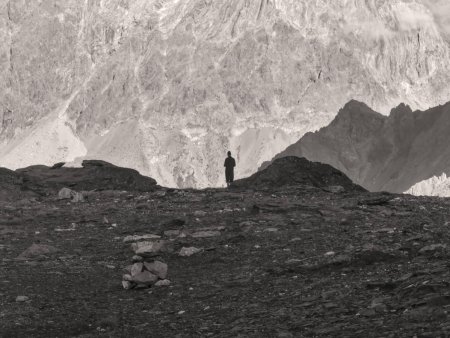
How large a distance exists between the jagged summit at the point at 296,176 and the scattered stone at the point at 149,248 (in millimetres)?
11162

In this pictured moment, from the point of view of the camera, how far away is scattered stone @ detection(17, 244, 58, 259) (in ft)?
55.9

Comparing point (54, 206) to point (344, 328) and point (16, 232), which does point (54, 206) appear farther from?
point (344, 328)

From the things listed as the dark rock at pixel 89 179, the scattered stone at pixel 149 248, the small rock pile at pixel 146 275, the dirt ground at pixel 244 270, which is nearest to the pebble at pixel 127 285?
the small rock pile at pixel 146 275

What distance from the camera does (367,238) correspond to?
54.1 ft

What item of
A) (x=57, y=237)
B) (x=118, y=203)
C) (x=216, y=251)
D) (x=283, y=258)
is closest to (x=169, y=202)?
(x=118, y=203)

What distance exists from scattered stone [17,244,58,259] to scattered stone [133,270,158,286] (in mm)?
3274

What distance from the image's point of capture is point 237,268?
1535cm

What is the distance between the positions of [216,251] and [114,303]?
355 centimetres

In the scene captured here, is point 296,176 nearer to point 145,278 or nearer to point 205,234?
point 205,234

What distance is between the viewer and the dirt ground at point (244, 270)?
1152cm

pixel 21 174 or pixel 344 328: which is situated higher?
pixel 21 174

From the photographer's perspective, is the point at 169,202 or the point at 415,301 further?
the point at 169,202

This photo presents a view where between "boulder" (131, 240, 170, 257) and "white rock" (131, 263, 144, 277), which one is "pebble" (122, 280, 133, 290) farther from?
"boulder" (131, 240, 170, 257)

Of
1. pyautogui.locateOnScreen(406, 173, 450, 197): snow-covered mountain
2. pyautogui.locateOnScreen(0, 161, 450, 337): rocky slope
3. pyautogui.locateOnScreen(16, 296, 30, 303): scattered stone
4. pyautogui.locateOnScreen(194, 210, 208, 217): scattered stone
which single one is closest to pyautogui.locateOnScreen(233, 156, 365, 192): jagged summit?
pyautogui.locateOnScreen(0, 161, 450, 337): rocky slope
